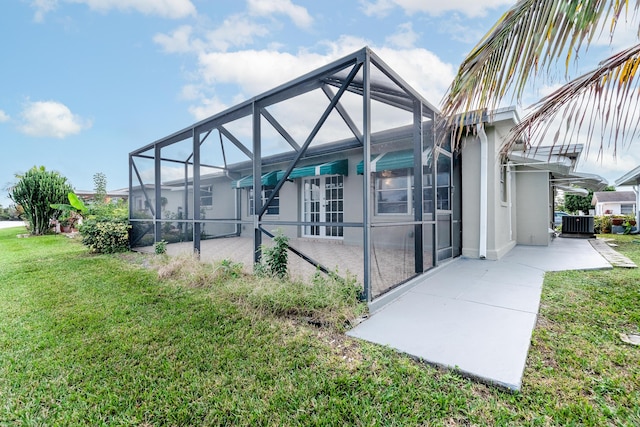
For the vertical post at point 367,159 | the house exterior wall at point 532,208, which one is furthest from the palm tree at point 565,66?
the house exterior wall at point 532,208

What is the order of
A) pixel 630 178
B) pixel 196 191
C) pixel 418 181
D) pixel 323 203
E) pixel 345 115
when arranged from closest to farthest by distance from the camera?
pixel 418 181
pixel 345 115
pixel 196 191
pixel 323 203
pixel 630 178

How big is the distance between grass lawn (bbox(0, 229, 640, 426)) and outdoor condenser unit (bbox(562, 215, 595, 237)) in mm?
12626

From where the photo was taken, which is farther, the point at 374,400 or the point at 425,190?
the point at 425,190

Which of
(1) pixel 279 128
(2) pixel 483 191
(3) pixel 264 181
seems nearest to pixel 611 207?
(2) pixel 483 191

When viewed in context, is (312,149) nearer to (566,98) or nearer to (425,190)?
(425,190)

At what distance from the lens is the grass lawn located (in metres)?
2.12

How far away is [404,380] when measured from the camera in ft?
8.20

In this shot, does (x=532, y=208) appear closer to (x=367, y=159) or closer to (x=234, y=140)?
(x=367, y=159)

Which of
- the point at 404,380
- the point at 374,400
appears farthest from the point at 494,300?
the point at 374,400

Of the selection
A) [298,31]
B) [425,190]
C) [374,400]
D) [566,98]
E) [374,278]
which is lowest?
[374,400]

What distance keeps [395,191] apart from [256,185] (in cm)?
310

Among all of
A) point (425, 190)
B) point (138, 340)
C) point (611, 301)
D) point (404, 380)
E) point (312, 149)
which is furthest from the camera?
point (312, 149)

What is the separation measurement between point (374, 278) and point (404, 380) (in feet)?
7.01

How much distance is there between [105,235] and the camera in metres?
9.70
